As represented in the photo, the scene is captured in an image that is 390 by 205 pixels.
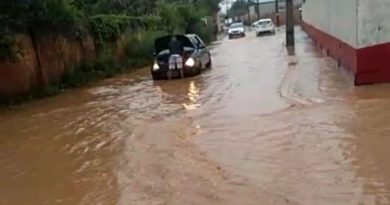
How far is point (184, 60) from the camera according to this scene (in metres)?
19.8

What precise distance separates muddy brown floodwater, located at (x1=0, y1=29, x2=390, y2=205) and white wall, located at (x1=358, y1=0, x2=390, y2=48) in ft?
4.10

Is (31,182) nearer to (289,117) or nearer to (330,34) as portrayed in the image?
(289,117)

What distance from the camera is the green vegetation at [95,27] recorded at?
1738cm

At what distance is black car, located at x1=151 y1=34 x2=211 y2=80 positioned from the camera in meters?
19.8

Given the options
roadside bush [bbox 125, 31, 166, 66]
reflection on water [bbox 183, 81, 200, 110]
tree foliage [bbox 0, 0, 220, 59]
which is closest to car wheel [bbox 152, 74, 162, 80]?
reflection on water [bbox 183, 81, 200, 110]

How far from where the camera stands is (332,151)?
27.9 ft

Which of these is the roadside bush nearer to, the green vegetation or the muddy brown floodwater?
the green vegetation

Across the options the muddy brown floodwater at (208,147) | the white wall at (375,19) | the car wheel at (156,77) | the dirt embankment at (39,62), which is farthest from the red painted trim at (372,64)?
the dirt embankment at (39,62)

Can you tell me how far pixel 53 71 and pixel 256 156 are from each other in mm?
12679

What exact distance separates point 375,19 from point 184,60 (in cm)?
760

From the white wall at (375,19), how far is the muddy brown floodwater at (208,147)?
49.2 inches

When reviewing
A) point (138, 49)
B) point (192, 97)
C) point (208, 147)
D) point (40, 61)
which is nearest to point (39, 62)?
point (40, 61)

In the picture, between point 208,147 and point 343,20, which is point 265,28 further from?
point 208,147

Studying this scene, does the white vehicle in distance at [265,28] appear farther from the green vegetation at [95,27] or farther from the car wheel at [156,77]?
the car wheel at [156,77]
